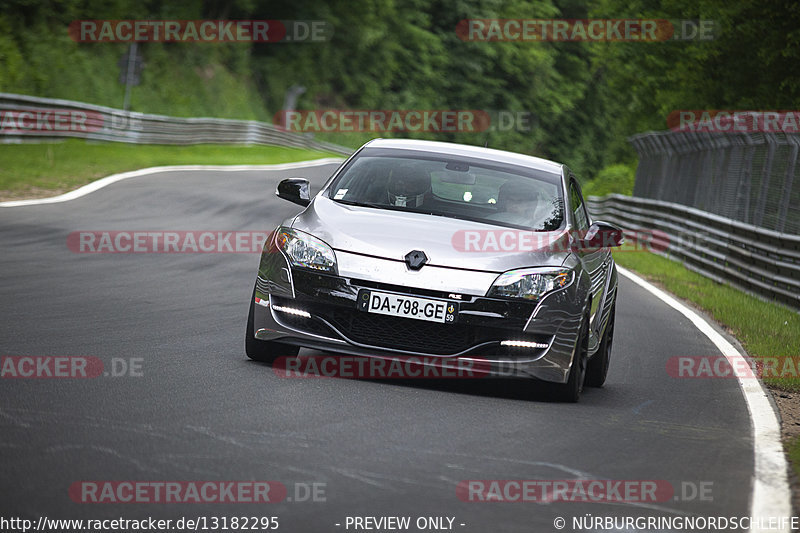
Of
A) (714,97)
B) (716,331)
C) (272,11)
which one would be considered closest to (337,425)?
(716,331)

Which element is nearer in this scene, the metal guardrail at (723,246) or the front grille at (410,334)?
Answer: the front grille at (410,334)

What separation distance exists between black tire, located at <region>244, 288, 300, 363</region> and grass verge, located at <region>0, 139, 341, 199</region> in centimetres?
1260

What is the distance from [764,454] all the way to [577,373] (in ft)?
4.53

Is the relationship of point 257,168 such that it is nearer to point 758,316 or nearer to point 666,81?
point 666,81

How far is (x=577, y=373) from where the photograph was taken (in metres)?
7.54

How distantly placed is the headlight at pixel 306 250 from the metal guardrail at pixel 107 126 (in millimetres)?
21742

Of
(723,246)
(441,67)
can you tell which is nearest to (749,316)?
(723,246)

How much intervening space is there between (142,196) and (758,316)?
476 inches

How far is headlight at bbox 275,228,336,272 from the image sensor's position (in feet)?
24.0

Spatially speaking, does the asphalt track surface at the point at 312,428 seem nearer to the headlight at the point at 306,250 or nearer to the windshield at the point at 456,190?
the headlight at the point at 306,250

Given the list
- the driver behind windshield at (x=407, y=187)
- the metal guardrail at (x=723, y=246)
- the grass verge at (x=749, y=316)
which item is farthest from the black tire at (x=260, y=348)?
the metal guardrail at (x=723, y=246)

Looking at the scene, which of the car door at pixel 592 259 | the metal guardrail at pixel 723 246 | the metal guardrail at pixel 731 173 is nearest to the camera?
the car door at pixel 592 259

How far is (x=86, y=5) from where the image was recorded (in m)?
47.1

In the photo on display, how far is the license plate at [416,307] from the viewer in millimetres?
7102
